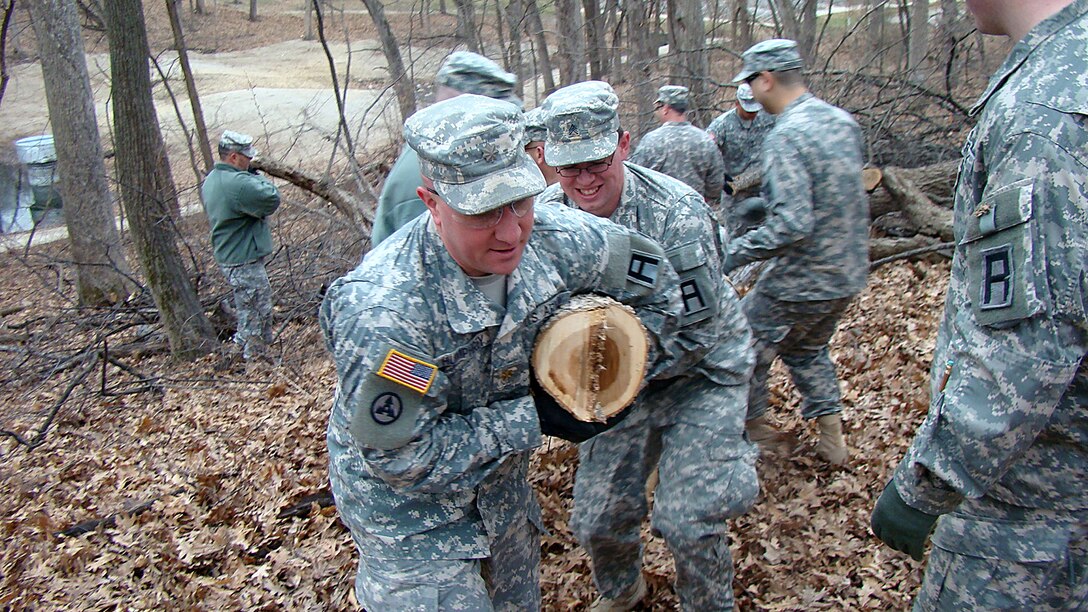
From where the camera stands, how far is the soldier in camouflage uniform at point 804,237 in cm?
433

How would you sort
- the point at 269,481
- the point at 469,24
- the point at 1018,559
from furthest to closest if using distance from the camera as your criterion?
1. the point at 469,24
2. the point at 269,481
3. the point at 1018,559

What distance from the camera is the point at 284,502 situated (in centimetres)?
496

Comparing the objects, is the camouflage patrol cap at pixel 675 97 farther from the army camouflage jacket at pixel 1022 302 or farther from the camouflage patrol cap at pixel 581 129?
the army camouflage jacket at pixel 1022 302

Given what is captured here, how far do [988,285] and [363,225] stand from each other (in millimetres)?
6877

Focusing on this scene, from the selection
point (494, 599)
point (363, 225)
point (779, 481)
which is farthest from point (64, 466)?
point (779, 481)

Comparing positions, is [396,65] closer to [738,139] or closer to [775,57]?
[738,139]

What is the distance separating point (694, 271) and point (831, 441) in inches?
81.6

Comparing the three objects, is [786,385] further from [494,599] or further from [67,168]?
[67,168]

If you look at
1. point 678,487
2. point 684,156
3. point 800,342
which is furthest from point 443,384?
point 684,156

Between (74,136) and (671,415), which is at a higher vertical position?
(671,415)

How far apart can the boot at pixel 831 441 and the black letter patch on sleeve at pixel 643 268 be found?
7.66 ft

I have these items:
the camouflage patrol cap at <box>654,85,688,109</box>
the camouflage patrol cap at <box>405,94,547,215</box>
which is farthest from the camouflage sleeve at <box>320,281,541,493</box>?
the camouflage patrol cap at <box>654,85,688,109</box>

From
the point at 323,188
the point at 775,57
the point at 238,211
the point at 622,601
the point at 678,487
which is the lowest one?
the point at 622,601

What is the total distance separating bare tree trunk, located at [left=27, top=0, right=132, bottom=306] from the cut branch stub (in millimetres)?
11345
